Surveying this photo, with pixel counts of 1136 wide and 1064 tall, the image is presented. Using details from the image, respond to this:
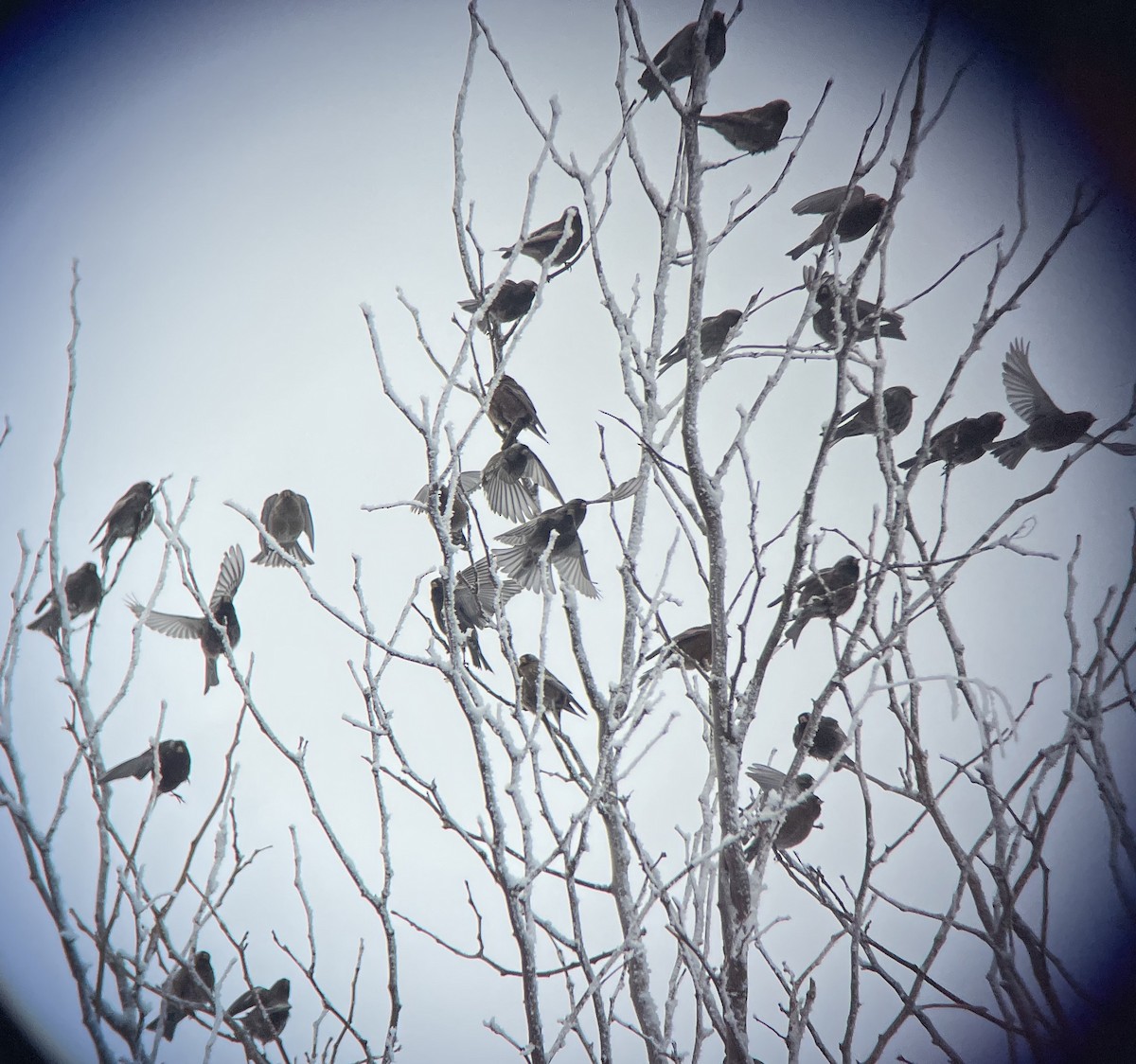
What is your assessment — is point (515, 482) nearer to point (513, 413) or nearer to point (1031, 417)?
point (513, 413)

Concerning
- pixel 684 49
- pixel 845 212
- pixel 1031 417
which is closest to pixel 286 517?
pixel 684 49

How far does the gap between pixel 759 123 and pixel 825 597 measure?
1.43m

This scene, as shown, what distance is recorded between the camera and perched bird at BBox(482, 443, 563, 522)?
2.03 m

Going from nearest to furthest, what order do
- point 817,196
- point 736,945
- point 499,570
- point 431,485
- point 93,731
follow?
1. point 431,485
2. point 736,945
3. point 93,731
4. point 499,570
5. point 817,196

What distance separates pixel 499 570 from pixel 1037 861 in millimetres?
1363

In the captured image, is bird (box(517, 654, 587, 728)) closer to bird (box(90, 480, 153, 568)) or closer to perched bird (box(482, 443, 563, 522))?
perched bird (box(482, 443, 563, 522))

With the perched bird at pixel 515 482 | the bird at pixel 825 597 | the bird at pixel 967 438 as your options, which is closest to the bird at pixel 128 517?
the perched bird at pixel 515 482

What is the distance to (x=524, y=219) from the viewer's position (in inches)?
54.7

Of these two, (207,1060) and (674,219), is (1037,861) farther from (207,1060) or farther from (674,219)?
(207,1060)

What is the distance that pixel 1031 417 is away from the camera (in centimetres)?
218

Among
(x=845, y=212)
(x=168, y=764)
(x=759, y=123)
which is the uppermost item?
(x=759, y=123)

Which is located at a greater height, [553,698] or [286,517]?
[286,517]

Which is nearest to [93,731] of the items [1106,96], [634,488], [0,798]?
[0,798]

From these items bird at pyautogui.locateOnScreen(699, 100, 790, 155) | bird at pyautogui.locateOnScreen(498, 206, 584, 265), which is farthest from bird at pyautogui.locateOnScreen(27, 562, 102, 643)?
bird at pyautogui.locateOnScreen(699, 100, 790, 155)
